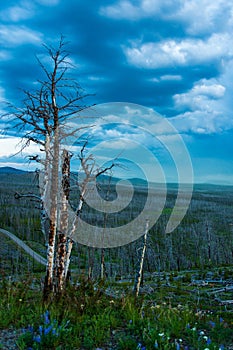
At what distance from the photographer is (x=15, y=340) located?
233 inches

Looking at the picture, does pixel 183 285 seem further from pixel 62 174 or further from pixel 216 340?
pixel 216 340

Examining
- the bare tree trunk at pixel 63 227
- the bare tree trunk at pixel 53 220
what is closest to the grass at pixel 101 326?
the bare tree trunk at pixel 53 220

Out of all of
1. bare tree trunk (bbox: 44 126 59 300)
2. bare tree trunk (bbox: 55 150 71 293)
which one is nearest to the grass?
bare tree trunk (bbox: 44 126 59 300)

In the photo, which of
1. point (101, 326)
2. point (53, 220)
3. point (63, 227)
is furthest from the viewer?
point (63, 227)

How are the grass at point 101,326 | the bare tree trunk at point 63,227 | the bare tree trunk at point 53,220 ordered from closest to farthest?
the grass at point 101,326, the bare tree trunk at point 53,220, the bare tree trunk at point 63,227

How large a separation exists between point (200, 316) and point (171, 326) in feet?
4.50

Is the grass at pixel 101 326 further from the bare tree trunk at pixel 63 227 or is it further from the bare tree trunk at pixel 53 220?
the bare tree trunk at pixel 63 227

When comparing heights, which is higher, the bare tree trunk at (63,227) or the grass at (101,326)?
the bare tree trunk at (63,227)

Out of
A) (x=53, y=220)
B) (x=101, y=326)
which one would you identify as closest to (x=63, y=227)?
(x=53, y=220)

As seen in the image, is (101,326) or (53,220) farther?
(53,220)

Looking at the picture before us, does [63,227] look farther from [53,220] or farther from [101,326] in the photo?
[101,326]

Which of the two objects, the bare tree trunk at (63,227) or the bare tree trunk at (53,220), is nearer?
the bare tree trunk at (53,220)

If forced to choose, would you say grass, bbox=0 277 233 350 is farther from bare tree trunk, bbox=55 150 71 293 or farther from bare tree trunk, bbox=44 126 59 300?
bare tree trunk, bbox=55 150 71 293

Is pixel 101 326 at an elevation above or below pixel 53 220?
below
